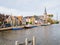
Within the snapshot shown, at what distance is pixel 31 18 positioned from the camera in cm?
3947

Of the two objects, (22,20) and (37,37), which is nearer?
(37,37)

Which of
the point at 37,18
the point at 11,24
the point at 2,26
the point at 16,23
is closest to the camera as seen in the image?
the point at 2,26

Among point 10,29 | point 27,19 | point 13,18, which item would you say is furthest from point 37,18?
point 10,29

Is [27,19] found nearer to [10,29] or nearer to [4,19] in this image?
[4,19]

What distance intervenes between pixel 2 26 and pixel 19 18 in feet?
25.9

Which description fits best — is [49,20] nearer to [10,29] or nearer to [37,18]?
[37,18]

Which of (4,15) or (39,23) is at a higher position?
(4,15)

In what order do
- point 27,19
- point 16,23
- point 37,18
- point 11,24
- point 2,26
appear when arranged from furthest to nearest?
point 37,18
point 27,19
point 16,23
point 11,24
point 2,26

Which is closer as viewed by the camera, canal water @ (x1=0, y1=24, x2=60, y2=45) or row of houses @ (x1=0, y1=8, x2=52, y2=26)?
canal water @ (x1=0, y1=24, x2=60, y2=45)

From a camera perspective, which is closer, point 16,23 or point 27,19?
point 16,23

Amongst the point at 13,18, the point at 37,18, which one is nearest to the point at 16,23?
the point at 13,18

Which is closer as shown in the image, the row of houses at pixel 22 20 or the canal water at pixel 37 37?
the canal water at pixel 37 37

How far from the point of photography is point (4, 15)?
32219mm

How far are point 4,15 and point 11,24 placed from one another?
206 cm
